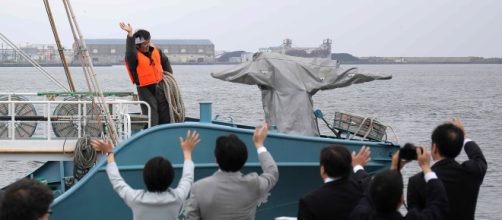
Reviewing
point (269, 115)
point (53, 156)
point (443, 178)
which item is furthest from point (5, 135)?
point (443, 178)

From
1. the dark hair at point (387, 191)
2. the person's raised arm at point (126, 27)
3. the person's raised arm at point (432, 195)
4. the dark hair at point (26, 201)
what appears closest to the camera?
the dark hair at point (26, 201)

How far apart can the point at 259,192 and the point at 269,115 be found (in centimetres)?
572

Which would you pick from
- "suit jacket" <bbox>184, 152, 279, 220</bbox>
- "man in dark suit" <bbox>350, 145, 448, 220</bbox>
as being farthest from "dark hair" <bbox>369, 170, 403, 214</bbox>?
"suit jacket" <bbox>184, 152, 279, 220</bbox>

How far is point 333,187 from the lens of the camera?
20.6 feet

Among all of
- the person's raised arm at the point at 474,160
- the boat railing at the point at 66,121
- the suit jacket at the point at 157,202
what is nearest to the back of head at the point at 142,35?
the boat railing at the point at 66,121

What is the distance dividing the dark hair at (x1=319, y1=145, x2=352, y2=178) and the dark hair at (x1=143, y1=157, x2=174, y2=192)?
1.08m

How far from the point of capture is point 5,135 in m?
12.3

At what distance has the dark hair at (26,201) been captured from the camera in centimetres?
493

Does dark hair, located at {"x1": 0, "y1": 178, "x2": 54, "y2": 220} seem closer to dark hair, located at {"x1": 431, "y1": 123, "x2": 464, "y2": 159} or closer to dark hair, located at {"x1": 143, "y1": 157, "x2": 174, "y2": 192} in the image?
dark hair, located at {"x1": 143, "y1": 157, "x2": 174, "y2": 192}

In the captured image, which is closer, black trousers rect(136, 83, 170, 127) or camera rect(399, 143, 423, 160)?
camera rect(399, 143, 423, 160)

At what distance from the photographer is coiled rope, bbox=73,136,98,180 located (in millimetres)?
11555

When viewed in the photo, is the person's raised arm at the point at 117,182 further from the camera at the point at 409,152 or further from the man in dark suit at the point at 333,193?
the camera at the point at 409,152

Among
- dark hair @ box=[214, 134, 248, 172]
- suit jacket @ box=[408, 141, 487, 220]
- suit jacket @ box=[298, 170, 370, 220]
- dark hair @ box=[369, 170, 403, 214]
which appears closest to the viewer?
dark hair @ box=[369, 170, 403, 214]

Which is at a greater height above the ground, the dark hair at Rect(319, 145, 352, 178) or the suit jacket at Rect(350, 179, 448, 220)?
the dark hair at Rect(319, 145, 352, 178)
